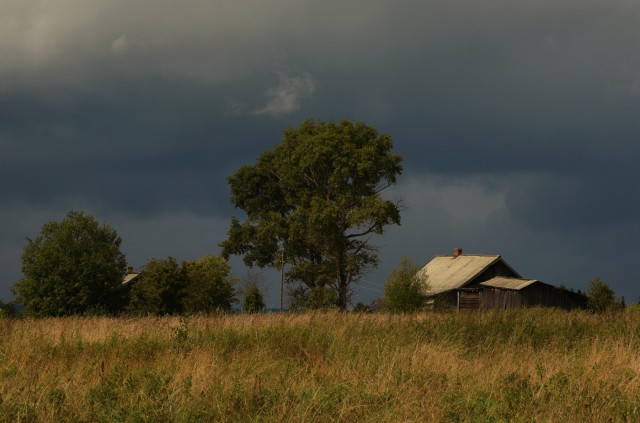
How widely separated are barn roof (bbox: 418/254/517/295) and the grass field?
129 feet

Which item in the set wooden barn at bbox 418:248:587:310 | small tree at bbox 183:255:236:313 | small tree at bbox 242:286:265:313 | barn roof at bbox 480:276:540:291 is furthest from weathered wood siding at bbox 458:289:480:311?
small tree at bbox 183:255:236:313

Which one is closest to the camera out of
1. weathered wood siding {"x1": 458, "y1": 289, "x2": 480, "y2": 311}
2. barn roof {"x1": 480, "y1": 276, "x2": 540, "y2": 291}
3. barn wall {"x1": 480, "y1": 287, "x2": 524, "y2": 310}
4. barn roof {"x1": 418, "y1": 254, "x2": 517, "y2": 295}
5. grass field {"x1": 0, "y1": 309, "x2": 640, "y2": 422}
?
grass field {"x1": 0, "y1": 309, "x2": 640, "y2": 422}

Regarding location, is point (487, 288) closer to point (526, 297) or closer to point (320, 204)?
point (526, 297)

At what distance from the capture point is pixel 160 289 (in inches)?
1994

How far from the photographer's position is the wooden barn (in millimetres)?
50719

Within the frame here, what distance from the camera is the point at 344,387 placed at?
798 centimetres

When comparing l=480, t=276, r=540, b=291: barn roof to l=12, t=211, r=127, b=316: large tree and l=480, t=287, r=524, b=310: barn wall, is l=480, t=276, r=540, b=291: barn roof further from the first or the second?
l=12, t=211, r=127, b=316: large tree

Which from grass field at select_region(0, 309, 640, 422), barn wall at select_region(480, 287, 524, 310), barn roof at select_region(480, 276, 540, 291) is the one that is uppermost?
barn roof at select_region(480, 276, 540, 291)

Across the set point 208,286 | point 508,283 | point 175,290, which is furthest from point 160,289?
point 508,283

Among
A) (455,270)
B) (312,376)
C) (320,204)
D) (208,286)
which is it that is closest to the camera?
(312,376)

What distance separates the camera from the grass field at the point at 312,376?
7207 millimetres

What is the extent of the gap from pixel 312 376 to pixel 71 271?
41.9 meters

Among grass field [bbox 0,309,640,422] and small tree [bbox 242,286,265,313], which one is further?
small tree [bbox 242,286,265,313]

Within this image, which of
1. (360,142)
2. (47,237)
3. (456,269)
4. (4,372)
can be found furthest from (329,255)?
(4,372)
